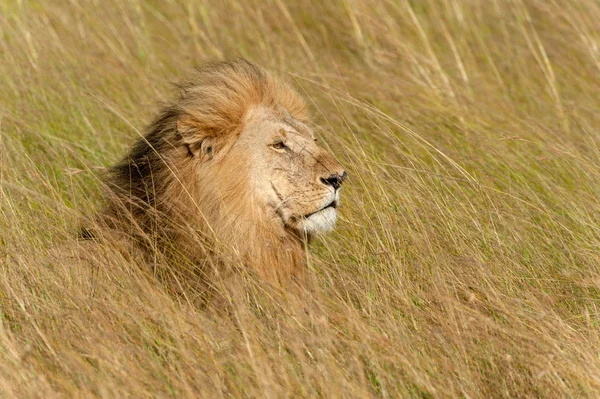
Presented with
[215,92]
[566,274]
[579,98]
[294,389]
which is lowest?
[579,98]

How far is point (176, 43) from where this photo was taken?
7016 millimetres

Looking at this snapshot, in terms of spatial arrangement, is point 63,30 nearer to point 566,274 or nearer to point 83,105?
point 83,105

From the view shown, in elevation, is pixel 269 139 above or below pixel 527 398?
above

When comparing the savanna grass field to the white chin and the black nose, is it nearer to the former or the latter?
the white chin

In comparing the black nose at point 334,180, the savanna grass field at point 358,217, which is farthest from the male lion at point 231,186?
the savanna grass field at point 358,217

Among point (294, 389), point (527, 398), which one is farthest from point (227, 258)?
point (527, 398)

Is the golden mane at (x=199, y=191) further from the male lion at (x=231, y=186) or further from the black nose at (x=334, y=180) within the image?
the black nose at (x=334, y=180)

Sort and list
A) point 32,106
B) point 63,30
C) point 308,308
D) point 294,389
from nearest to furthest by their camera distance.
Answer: point 294,389 < point 308,308 < point 32,106 < point 63,30

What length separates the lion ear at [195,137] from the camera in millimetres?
3852

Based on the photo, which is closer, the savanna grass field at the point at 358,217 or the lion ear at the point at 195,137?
the savanna grass field at the point at 358,217

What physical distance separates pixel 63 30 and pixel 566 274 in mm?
4335

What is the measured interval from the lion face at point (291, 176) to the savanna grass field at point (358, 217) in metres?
0.23

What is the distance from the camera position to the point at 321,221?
12.4 feet

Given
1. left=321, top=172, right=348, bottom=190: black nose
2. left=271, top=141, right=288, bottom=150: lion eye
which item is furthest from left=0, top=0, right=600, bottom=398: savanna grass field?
left=271, top=141, right=288, bottom=150: lion eye
